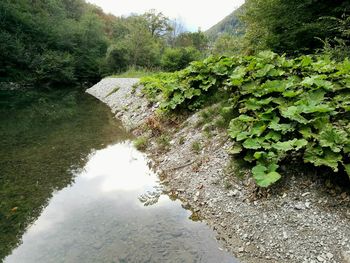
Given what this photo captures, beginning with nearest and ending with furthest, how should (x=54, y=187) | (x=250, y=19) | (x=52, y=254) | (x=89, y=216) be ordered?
(x=52, y=254)
(x=89, y=216)
(x=54, y=187)
(x=250, y=19)

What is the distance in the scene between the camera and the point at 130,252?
15.3ft

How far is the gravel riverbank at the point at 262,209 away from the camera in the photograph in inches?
175

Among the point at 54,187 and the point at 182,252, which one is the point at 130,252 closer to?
the point at 182,252

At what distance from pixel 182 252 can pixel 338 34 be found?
425 inches

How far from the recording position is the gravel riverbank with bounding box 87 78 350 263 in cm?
446

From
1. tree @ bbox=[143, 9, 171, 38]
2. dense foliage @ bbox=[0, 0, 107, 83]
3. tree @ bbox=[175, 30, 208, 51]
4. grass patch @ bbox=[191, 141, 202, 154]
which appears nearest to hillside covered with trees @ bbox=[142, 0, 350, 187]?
grass patch @ bbox=[191, 141, 202, 154]

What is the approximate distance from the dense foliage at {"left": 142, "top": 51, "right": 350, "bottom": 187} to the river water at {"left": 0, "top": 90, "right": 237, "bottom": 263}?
→ 5.97 ft

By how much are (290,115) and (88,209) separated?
444 centimetres

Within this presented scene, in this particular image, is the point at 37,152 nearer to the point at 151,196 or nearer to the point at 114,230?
the point at 151,196

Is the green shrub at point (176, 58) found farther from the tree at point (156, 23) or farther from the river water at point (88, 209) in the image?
the river water at point (88, 209)

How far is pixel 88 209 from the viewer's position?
6066mm

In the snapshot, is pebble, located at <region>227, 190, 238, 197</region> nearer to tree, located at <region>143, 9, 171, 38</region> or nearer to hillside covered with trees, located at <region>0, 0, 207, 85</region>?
hillside covered with trees, located at <region>0, 0, 207, 85</region>

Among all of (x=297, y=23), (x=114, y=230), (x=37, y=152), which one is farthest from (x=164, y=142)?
(x=297, y=23)


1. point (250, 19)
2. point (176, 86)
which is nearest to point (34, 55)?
point (250, 19)
